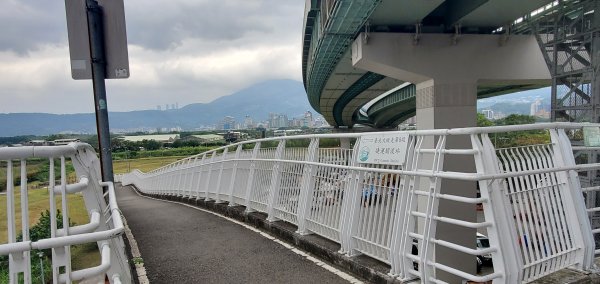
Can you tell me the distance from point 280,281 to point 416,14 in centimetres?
1097

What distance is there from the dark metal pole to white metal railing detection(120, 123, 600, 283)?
8.35ft

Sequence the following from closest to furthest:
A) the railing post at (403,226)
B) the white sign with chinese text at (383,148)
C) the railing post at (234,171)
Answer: the railing post at (403,226) < the white sign with chinese text at (383,148) < the railing post at (234,171)

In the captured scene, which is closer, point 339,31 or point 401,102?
point 339,31

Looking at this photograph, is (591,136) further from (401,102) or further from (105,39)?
(401,102)

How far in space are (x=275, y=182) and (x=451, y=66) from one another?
1081 cm

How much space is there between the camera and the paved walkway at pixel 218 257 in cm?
464

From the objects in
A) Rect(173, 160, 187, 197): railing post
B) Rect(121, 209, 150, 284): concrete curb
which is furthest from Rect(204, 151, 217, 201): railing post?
Rect(173, 160, 187, 197): railing post

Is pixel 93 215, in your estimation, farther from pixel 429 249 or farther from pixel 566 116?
pixel 566 116

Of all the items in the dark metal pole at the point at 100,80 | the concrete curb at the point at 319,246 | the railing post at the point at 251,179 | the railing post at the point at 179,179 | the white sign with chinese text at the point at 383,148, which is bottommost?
the railing post at the point at 179,179

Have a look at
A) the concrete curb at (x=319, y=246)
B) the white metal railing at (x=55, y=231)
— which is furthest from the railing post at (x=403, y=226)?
the white metal railing at (x=55, y=231)

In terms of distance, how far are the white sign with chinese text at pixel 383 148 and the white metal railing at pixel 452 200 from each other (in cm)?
7

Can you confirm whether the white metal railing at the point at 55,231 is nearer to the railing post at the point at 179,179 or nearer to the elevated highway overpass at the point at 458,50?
the elevated highway overpass at the point at 458,50

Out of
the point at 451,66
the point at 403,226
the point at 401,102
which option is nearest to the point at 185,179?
the point at 451,66

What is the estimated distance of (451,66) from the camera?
48.7 feet
